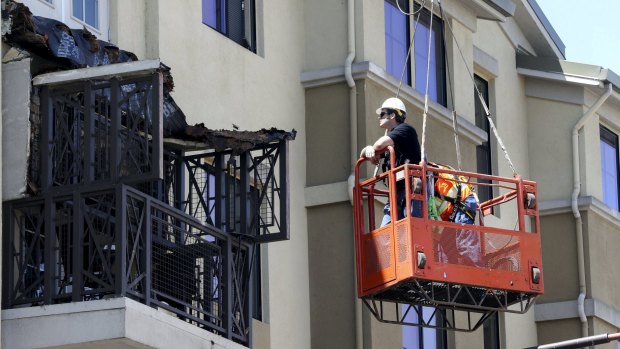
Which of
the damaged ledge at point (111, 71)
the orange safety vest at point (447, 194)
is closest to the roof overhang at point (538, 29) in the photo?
the orange safety vest at point (447, 194)

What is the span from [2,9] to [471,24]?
11157mm

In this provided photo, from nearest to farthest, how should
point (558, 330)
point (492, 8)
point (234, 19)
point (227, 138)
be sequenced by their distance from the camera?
point (227, 138)
point (234, 19)
point (492, 8)
point (558, 330)

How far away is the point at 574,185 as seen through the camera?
30.4m

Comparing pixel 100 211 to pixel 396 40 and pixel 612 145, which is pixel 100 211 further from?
pixel 612 145

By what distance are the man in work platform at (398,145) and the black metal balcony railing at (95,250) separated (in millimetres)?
2098

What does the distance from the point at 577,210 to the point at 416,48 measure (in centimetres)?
455

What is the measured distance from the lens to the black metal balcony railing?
18047 mm

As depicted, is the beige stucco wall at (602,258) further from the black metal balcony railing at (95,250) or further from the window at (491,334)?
the black metal balcony railing at (95,250)

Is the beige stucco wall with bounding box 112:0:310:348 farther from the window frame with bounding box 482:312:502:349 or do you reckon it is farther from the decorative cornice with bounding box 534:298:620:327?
the decorative cornice with bounding box 534:298:620:327

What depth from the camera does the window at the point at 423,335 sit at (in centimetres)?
2553

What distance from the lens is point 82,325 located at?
17.8 metres

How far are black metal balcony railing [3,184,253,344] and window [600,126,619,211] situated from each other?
1344 cm

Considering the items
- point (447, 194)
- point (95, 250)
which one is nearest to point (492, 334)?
point (447, 194)

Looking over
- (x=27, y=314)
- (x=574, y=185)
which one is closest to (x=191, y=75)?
(x=27, y=314)
